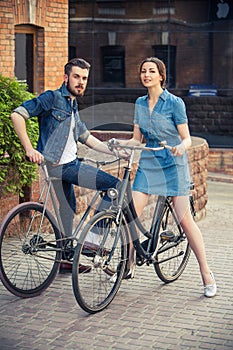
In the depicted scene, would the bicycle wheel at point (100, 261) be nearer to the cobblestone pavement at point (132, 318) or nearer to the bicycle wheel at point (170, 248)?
the cobblestone pavement at point (132, 318)

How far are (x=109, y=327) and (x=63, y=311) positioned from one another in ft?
1.65

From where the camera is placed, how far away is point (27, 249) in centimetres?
638

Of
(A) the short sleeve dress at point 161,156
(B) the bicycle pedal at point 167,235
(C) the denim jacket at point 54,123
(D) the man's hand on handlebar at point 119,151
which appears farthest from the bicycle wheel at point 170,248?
(C) the denim jacket at point 54,123

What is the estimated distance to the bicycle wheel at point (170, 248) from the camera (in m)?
7.03

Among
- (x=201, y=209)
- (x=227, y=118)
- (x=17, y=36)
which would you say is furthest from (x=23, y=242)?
(x=227, y=118)

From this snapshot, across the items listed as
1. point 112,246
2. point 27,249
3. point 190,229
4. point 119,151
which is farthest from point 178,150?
point 27,249

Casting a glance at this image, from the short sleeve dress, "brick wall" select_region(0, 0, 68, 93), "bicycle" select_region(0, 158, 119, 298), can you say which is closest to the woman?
the short sleeve dress

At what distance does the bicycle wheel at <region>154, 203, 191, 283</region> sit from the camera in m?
7.03

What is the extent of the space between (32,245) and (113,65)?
1447 cm

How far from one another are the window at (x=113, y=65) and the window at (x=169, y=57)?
0.83 m

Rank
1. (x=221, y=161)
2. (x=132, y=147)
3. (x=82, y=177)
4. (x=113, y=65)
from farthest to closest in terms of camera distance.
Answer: (x=113, y=65) → (x=221, y=161) → (x=82, y=177) → (x=132, y=147)

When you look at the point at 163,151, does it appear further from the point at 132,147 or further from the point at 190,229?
the point at 190,229

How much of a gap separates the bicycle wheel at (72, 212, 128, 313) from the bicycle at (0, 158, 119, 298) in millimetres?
243

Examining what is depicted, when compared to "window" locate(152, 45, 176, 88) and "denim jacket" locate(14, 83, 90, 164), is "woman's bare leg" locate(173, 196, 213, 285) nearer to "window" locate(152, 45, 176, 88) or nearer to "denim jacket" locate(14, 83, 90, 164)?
"denim jacket" locate(14, 83, 90, 164)
